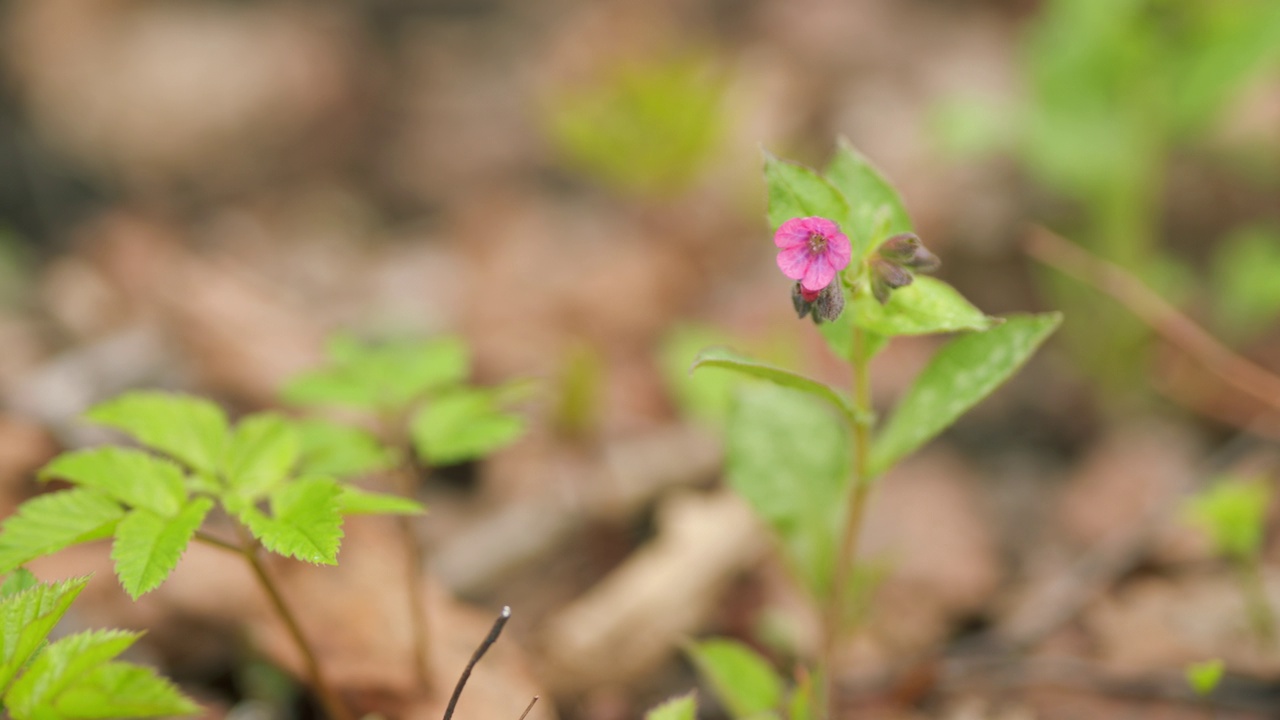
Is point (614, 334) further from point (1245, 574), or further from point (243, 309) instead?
point (1245, 574)

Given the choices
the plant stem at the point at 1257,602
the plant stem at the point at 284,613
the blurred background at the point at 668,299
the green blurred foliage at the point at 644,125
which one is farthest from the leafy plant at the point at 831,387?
the green blurred foliage at the point at 644,125

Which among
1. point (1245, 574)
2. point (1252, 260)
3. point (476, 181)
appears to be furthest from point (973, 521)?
point (476, 181)

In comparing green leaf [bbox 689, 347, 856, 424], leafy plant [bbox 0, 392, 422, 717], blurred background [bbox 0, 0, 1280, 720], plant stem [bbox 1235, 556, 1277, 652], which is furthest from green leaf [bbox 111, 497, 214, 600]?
plant stem [bbox 1235, 556, 1277, 652]

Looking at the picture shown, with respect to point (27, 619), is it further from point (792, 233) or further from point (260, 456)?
point (792, 233)

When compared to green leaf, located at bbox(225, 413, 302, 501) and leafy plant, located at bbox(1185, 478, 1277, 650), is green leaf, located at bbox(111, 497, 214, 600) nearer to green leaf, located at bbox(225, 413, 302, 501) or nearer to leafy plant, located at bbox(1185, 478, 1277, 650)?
green leaf, located at bbox(225, 413, 302, 501)

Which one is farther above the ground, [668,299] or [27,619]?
[668,299]

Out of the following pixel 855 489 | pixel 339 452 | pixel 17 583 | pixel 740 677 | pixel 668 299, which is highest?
pixel 668 299

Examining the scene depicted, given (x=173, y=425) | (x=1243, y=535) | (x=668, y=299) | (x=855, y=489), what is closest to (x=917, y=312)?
(x=855, y=489)

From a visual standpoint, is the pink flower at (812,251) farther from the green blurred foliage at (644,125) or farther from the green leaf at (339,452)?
the green blurred foliage at (644,125)
